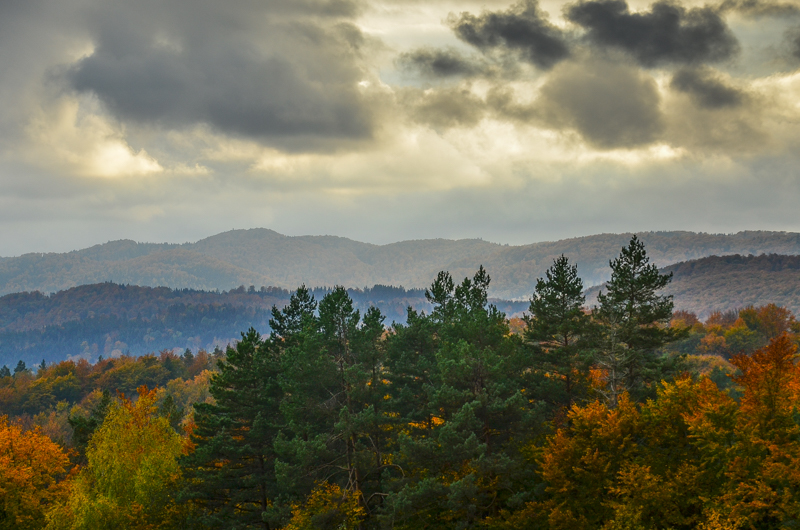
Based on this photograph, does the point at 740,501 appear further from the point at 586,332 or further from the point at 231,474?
the point at 231,474

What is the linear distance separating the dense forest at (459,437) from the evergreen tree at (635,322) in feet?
0.54

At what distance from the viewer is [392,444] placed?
1596 inches

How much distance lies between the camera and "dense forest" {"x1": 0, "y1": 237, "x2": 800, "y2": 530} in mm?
31375

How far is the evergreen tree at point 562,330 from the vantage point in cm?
4353

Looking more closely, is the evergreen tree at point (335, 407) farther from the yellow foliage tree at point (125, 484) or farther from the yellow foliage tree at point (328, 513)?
the yellow foliage tree at point (125, 484)

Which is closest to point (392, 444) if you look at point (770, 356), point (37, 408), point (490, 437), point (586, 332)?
point (490, 437)

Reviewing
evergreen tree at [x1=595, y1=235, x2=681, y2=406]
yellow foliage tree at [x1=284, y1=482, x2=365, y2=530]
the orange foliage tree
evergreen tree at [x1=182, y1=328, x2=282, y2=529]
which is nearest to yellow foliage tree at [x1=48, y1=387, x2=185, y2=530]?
the orange foliage tree

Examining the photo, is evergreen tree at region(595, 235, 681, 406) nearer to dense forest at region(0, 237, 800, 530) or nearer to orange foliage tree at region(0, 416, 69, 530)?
dense forest at region(0, 237, 800, 530)

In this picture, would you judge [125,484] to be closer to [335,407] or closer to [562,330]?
[335,407]

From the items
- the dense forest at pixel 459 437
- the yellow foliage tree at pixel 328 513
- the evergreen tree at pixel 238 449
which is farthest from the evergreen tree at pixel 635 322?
the evergreen tree at pixel 238 449

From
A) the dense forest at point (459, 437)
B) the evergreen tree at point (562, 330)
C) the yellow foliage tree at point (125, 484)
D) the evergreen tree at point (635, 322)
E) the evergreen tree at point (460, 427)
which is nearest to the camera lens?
the dense forest at point (459, 437)

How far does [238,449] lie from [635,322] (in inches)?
1239

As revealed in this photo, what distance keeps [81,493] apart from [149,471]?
4.60 meters

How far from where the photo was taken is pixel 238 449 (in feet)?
129
